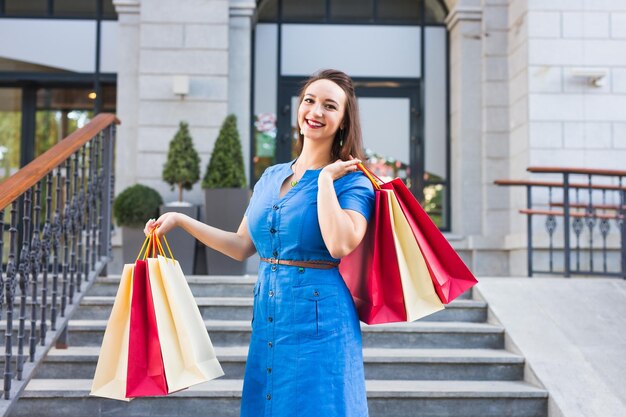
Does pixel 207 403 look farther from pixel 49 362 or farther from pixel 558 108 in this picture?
pixel 558 108

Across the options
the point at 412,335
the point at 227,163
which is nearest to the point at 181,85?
the point at 227,163

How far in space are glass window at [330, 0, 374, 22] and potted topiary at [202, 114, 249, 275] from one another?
2.81 meters

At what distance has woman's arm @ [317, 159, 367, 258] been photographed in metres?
2.14

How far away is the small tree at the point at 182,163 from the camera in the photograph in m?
7.79

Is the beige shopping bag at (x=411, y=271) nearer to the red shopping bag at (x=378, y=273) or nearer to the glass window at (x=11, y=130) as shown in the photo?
the red shopping bag at (x=378, y=273)

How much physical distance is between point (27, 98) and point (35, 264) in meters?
5.87

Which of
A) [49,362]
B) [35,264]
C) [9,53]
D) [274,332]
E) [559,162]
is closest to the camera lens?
[274,332]

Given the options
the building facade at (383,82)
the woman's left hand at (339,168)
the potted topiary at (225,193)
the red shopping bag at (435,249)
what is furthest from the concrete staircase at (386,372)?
the building facade at (383,82)

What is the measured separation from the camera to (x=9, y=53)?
932cm

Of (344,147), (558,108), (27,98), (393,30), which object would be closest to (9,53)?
(27,98)

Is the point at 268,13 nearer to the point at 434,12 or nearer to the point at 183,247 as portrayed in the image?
the point at 434,12

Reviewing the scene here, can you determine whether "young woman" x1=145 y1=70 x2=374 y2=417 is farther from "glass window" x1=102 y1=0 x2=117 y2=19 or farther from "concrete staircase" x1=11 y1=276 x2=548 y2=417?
"glass window" x1=102 y1=0 x2=117 y2=19

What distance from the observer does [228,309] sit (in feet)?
17.5

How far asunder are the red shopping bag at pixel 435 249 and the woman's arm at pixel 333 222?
256 millimetres
